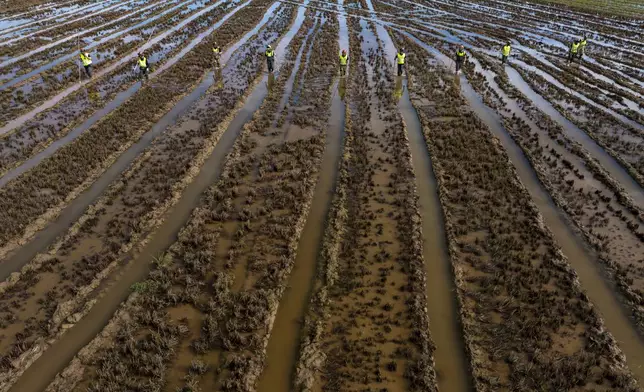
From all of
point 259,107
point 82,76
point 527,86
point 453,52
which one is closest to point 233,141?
point 259,107

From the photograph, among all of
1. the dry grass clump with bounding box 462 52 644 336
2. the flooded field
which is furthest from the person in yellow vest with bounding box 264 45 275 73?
the dry grass clump with bounding box 462 52 644 336

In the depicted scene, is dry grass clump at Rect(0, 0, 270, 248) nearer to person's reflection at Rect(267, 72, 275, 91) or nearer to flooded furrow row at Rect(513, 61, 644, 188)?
person's reflection at Rect(267, 72, 275, 91)

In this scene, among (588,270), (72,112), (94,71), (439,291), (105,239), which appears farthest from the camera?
(94,71)

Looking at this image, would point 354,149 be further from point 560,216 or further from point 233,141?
point 560,216

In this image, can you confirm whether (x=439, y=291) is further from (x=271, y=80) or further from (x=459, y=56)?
(x=459, y=56)

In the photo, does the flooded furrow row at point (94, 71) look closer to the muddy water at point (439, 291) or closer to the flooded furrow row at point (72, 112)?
the flooded furrow row at point (72, 112)

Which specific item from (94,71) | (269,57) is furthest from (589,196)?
(94,71)
